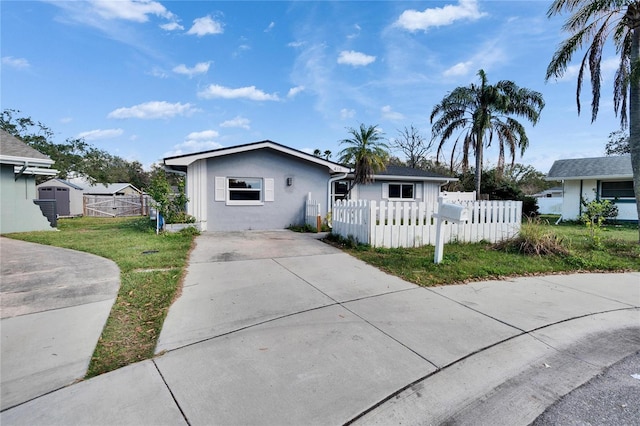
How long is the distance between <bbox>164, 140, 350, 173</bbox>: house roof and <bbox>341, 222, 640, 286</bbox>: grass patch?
4.99 meters

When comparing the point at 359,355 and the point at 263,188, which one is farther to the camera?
the point at 263,188

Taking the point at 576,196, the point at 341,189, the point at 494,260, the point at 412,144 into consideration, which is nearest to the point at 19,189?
the point at 341,189

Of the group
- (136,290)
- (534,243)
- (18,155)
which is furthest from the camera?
(18,155)

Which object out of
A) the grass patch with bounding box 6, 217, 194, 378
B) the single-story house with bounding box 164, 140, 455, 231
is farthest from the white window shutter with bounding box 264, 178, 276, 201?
the grass patch with bounding box 6, 217, 194, 378

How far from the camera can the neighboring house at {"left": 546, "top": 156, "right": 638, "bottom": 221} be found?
16.2m

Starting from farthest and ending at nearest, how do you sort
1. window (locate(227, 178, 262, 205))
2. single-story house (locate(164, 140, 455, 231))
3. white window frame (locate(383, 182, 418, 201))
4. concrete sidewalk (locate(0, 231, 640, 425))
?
white window frame (locate(383, 182, 418, 201)) → window (locate(227, 178, 262, 205)) → single-story house (locate(164, 140, 455, 231)) → concrete sidewalk (locate(0, 231, 640, 425))

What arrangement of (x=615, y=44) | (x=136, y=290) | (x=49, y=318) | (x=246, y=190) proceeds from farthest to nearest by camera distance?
(x=246, y=190) < (x=615, y=44) < (x=136, y=290) < (x=49, y=318)

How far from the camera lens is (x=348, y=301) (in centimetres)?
397

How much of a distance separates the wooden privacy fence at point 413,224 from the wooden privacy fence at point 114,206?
19631mm

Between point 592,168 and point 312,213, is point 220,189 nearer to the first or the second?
point 312,213

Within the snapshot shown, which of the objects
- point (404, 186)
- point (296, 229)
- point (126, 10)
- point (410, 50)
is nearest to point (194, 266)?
point (296, 229)

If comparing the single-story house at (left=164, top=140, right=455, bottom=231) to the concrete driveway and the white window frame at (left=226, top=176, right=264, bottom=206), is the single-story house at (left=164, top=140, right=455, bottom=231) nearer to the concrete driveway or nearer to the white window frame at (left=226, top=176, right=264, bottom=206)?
the white window frame at (left=226, top=176, right=264, bottom=206)

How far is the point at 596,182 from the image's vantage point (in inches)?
674

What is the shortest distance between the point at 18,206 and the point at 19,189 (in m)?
0.64
